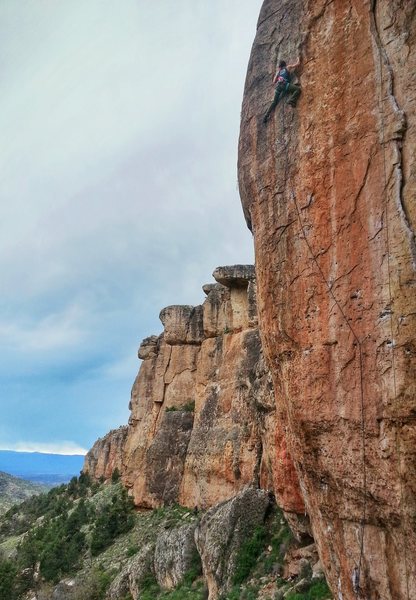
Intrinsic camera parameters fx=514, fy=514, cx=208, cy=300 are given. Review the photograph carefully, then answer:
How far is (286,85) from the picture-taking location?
9961 millimetres

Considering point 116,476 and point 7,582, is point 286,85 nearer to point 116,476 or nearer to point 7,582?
point 7,582

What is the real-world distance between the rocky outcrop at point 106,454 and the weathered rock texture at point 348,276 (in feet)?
159

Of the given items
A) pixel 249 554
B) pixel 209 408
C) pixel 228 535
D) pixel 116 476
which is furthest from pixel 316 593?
pixel 116 476

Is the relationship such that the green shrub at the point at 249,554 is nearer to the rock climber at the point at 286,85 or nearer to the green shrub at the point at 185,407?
the rock climber at the point at 286,85

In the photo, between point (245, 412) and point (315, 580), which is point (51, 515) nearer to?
point (245, 412)

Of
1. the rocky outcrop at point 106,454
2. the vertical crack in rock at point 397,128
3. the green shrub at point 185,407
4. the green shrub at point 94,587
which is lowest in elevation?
the green shrub at point 94,587

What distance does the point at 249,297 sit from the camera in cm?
2791

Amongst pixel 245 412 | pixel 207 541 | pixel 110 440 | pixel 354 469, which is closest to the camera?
pixel 354 469

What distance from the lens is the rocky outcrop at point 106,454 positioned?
2306 inches

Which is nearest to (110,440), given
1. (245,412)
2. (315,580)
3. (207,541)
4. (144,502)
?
(144,502)

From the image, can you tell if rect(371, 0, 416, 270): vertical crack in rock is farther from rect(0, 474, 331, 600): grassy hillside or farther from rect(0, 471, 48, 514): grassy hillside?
rect(0, 471, 48, 514): grassy hillside

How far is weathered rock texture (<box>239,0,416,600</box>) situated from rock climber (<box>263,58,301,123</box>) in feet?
0.52

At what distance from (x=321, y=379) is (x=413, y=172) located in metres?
3.76

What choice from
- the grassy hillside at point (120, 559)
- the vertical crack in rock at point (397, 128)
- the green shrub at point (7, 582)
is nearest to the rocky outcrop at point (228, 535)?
the grassy hillside at point (120, 559)
